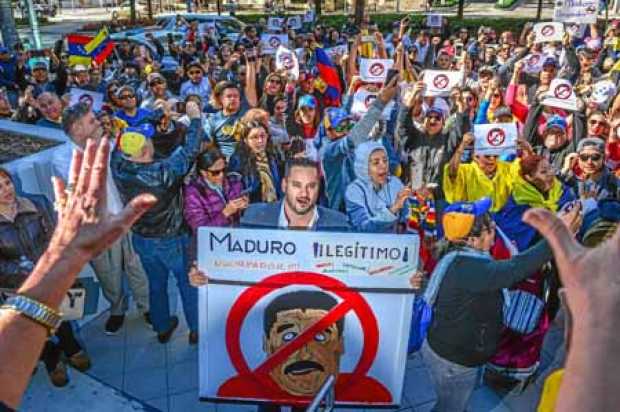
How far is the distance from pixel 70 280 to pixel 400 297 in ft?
6.03

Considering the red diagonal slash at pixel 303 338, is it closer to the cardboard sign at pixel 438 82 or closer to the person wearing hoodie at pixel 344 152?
the person wearing hoodie at pixel 344 152

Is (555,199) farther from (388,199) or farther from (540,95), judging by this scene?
(540,95)

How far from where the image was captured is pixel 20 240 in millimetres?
3305

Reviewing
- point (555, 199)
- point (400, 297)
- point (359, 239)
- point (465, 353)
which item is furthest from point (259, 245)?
point (555, 199)

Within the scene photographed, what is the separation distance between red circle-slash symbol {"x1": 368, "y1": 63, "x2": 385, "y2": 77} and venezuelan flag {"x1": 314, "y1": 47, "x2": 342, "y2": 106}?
73cm

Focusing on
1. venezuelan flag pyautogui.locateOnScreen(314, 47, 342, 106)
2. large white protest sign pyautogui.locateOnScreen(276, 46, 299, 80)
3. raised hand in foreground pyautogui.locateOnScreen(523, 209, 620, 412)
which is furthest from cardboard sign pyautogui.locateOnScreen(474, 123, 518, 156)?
large white protest sign pyautogui.locateOnScreen(276, 46, 299, 80)

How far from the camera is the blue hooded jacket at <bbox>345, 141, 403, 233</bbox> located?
3.95 m

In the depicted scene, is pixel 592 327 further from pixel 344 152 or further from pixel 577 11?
pixel 577 11

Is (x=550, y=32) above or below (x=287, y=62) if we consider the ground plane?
above

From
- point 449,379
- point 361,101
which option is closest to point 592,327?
point 449,379

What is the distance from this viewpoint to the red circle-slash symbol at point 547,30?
9336 millimetres

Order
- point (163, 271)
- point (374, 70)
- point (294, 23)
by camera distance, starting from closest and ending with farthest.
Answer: point (163, 271)
point (374, 70)
point (294, 23)

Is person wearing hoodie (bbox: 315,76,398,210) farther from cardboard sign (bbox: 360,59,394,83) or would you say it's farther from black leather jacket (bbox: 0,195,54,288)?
black leather jacket (bbox: 0,195,54,288)

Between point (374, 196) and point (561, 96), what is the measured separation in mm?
3327
